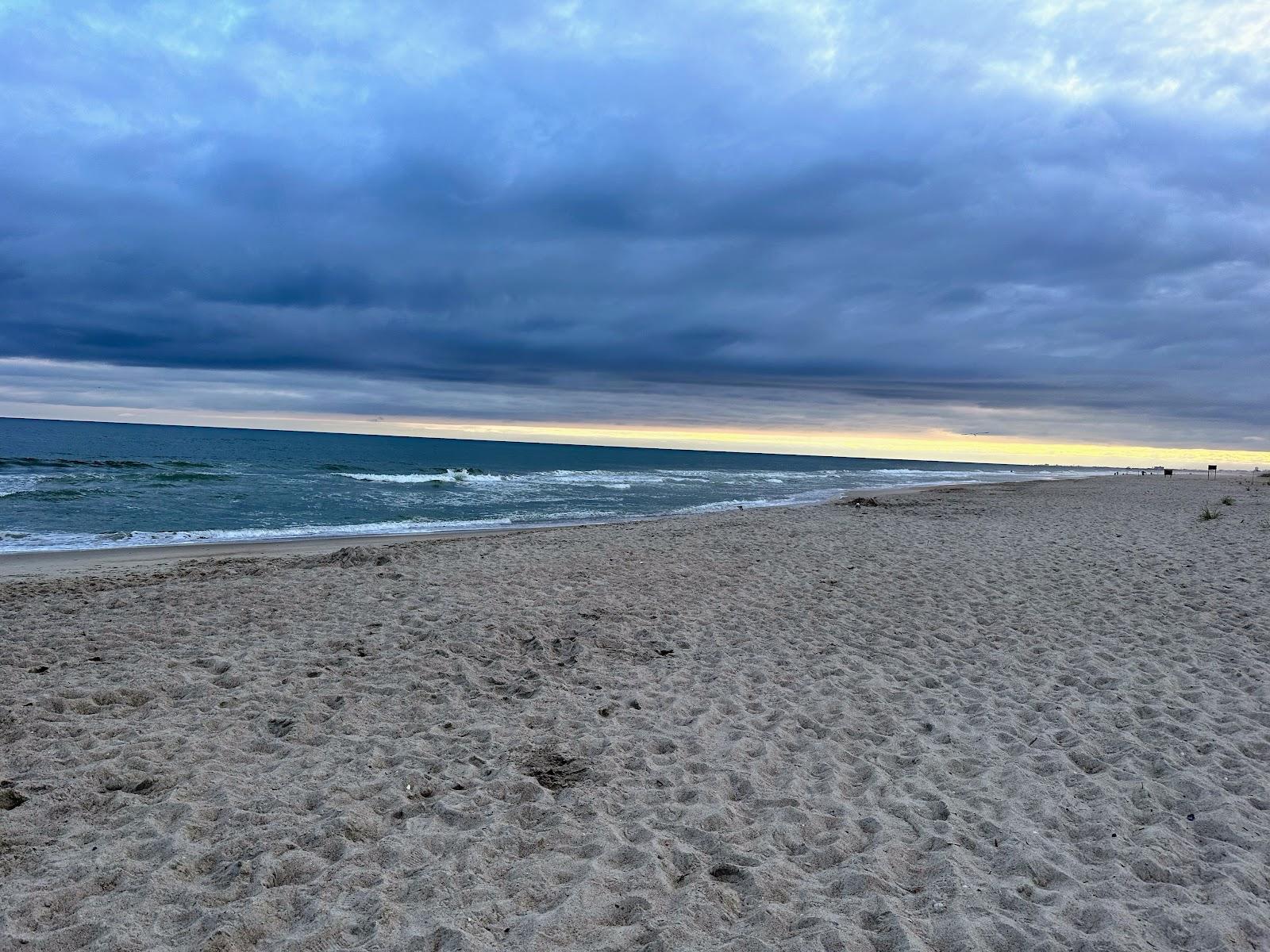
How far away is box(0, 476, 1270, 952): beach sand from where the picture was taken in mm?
3268

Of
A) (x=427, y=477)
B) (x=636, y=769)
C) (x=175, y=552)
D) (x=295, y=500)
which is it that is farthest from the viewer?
(x=427, y=477)

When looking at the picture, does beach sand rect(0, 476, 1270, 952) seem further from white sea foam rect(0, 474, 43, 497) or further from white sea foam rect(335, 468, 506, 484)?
white sea foam rect(335, 468, 506, 484)

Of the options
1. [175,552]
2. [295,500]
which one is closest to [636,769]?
[175,552]

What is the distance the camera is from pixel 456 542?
1488 cm

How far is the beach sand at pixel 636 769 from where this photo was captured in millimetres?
3268

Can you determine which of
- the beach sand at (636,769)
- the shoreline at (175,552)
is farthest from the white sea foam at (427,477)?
the beach sand at (636,769)

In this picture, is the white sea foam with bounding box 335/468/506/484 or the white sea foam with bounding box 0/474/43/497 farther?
the white sea foam with bounding box 335/468/506/484

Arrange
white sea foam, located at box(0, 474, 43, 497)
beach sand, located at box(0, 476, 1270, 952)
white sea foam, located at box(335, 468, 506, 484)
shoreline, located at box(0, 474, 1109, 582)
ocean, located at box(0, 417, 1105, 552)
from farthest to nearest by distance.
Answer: white sea foam, located at box(335, 468, 506, 484) < white sea foam, located at box(0, 474, 43, 497) < ocean, located at box(0, 417, 1105, 552) < shoreline, located at box(0, 474, 1109, 582) < beach sand, located at box(0, 476, 1270, 952)

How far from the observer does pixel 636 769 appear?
15.5 feet

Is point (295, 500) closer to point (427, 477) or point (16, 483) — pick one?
point (16, 483)

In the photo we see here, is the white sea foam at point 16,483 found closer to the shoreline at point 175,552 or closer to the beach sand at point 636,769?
the shoreline at point 175,552

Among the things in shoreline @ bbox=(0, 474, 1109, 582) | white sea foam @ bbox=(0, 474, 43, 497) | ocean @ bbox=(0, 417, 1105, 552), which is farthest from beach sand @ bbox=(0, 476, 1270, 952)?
white sea foam @ bbox=(0, 474, 43, 497)

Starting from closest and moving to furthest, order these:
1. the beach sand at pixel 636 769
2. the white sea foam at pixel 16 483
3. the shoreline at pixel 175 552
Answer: the beach sand at pixel 636 769 → the shoreline at pixel 175 552 → the white sea foam at pixel 16 483

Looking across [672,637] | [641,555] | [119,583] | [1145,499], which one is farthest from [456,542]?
[1145,499]
